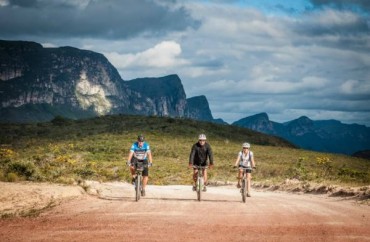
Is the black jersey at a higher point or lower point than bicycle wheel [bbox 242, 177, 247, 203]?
higher

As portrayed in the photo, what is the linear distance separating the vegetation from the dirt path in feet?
29.7

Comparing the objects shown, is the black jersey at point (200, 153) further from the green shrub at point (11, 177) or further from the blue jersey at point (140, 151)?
the green shrub at point (11, 177)

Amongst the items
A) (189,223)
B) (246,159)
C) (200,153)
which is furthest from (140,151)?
(189,223)

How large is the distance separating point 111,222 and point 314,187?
16.3m

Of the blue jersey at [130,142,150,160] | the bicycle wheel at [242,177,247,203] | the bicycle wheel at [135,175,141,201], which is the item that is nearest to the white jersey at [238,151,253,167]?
the bicycle wheel at [242,177,247,203]

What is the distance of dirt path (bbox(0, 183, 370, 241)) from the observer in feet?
37.0

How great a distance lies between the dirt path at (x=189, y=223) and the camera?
37.0 ft

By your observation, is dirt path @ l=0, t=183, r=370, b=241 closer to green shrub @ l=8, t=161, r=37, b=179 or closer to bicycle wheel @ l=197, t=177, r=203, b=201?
bicycle wheel @ l=197, t=177, r=203, b=201

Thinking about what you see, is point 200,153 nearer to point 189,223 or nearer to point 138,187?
point 138,187

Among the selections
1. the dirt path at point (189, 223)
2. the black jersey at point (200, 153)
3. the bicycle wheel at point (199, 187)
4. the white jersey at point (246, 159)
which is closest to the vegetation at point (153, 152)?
the black jersey at point (200, 153)

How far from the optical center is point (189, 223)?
1314cm

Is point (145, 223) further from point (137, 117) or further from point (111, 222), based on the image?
point (137, 117)

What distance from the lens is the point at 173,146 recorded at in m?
79.8

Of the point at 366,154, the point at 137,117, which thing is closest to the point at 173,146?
the point at 137,117
